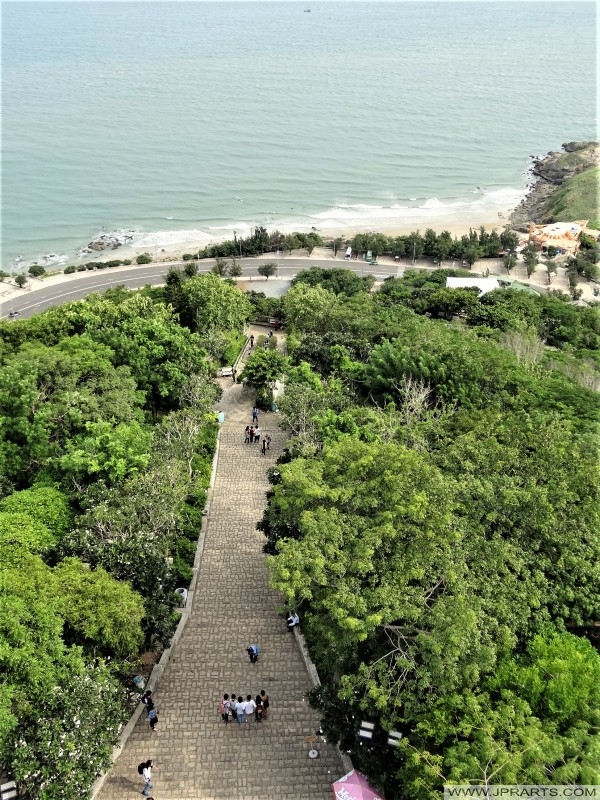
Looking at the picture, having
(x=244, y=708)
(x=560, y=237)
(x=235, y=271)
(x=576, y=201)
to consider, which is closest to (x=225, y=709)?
(x=244, y=708)

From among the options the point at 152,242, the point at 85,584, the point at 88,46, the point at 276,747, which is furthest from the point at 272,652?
the point at 88,46

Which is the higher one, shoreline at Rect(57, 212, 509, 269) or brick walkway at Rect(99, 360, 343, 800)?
shoreline at Rect(57, 212, 509, 269)

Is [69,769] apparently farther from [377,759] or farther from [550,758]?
[550,758]

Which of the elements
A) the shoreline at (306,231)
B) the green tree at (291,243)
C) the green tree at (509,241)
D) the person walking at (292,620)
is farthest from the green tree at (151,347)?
the green tree at (509,241)

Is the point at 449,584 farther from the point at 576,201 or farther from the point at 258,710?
the point at 576,201

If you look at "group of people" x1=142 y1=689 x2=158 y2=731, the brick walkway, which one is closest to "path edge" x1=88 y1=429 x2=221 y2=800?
the brick walkway

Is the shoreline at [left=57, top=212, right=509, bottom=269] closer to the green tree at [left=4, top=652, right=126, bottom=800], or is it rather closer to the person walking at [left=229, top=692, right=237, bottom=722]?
the person walking at [left=229, top=692, right=237, bottom=722]
